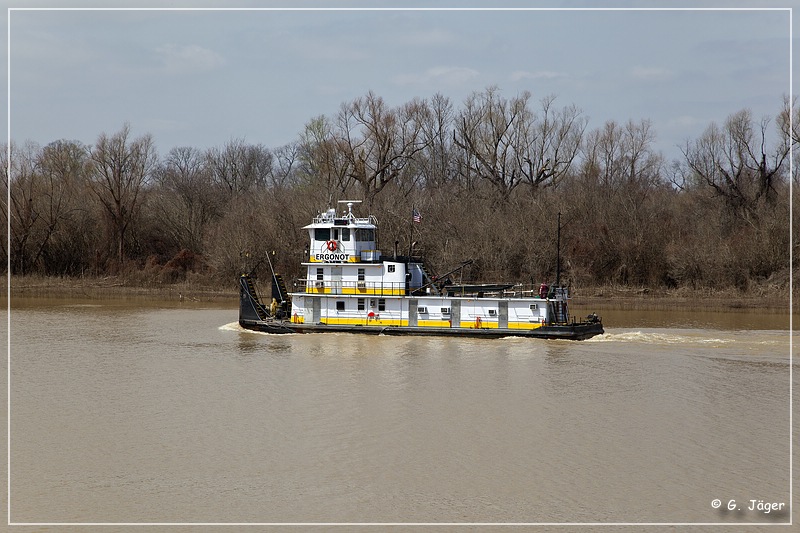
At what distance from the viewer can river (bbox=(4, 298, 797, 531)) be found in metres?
16.6

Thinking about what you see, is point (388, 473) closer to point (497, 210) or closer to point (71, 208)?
point (497, 210)

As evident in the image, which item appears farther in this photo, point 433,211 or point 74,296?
point 433,211

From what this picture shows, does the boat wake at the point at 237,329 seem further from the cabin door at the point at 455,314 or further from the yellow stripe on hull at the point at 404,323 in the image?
the cabin door at the point at 455,314

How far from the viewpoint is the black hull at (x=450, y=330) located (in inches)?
1374

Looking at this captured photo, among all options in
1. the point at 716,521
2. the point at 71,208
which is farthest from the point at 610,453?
the point at 71,208

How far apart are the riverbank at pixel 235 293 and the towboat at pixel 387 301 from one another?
54.0ft

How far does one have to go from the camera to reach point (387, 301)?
3681cm

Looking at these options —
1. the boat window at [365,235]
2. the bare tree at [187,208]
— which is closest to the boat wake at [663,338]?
the boat window at [365,235]

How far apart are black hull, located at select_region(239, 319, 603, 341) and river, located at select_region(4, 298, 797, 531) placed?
1.63ft

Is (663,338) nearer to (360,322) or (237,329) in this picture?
(360,322)

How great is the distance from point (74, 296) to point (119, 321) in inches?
717

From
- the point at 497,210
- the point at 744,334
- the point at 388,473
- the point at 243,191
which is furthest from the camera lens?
the point at 243,191

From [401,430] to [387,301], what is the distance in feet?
51.1

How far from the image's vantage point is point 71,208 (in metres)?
73.8
